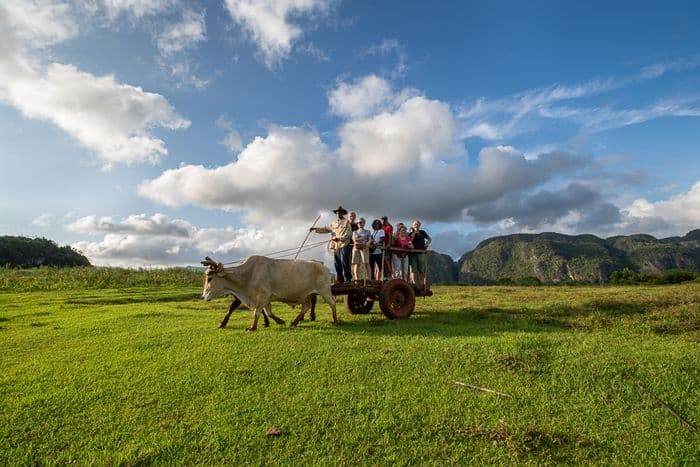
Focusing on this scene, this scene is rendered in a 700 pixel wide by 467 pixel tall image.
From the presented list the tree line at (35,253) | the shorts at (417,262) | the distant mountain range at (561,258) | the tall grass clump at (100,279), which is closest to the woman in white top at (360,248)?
the shorts at (417,262)

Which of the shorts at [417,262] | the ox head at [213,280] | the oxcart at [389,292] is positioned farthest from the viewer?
the shorts at [417,262]

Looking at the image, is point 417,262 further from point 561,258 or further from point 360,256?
point 561,258

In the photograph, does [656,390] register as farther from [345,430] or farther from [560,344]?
[345,430]

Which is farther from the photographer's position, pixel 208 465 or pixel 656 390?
pixel 656 390

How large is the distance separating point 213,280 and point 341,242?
331cm

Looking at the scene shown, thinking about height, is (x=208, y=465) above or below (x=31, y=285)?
below

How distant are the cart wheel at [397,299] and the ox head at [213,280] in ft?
12.9

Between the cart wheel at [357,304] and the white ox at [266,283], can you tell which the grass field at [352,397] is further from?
the cart wheel at [357,304]

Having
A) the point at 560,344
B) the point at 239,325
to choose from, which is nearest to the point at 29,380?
the point at 239,325

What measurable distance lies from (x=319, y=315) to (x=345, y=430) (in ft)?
26.9

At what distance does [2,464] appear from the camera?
3.70m

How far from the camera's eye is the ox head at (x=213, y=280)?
30.5ft

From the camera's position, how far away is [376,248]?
36.0 ft

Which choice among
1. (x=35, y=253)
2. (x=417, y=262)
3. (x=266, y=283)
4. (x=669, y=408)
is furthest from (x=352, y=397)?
(x=35, y=253)
